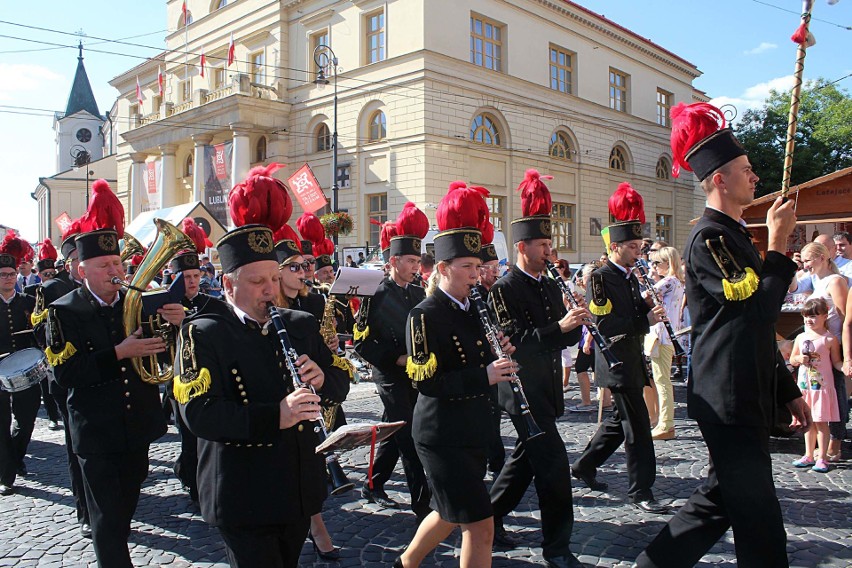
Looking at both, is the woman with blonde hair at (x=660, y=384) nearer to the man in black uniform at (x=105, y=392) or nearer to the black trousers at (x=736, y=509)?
the black trousers at (x=736, y=509)

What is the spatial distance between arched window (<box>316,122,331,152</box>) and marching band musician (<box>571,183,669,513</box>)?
25498 mm

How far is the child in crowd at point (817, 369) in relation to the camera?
611cm

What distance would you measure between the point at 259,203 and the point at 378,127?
26.0m

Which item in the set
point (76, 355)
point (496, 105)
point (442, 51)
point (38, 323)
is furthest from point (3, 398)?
point (496, 105)

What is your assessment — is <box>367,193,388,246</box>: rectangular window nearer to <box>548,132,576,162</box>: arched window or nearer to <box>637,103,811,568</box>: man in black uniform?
<box>548,132,576,162</box>: arched window

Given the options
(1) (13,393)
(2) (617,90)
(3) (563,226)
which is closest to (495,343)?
(1) (13,393)

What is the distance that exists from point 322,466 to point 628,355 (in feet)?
10.4

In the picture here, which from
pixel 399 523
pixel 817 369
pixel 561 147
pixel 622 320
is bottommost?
pixel 399 523

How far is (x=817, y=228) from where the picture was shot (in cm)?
1345

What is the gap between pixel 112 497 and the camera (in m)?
3.67

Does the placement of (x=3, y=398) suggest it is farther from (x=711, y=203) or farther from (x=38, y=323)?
(x=711, y=203)

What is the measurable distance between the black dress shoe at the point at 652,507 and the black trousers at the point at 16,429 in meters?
5.71

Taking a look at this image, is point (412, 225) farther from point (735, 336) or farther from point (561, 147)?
point (561, 147)

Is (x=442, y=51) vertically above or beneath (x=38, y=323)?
above
